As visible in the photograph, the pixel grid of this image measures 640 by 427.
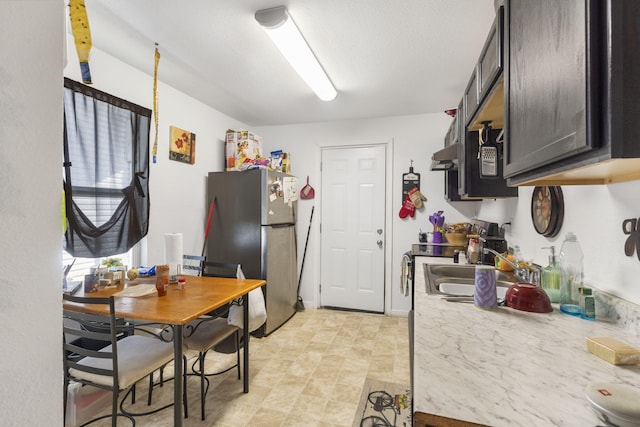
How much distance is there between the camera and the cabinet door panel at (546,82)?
603 millimetres

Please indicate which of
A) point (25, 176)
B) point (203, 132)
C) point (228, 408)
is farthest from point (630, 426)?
point (203, 132)

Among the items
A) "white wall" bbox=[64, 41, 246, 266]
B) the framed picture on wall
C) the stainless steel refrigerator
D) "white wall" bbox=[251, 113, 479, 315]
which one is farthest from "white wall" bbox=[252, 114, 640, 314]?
the framed picture on wall

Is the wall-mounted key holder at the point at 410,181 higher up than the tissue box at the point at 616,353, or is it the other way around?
the wall-mounted key holder at the point at 410,181

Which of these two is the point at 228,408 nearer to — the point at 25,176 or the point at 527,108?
the point at 25,176

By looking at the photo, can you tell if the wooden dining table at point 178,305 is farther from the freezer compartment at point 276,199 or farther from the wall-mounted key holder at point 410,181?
the wall-mounted key holder at point 410,181

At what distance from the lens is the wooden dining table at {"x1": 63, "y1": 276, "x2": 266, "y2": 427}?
4.83 ft

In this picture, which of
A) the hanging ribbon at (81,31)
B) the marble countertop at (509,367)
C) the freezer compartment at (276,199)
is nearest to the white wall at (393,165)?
the freezer compartment at (276,199)

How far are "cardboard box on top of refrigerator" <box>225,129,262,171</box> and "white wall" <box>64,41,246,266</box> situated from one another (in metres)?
0.13

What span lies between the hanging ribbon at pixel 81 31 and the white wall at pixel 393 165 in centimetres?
307

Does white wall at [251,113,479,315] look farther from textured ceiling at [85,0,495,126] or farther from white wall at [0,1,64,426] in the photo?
white wall at [0,1,64,426]

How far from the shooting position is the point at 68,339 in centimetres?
208

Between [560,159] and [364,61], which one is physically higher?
[364,61]

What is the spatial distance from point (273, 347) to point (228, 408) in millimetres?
916

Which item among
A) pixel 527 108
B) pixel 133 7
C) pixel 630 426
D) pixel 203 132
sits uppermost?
pixel 133 7
